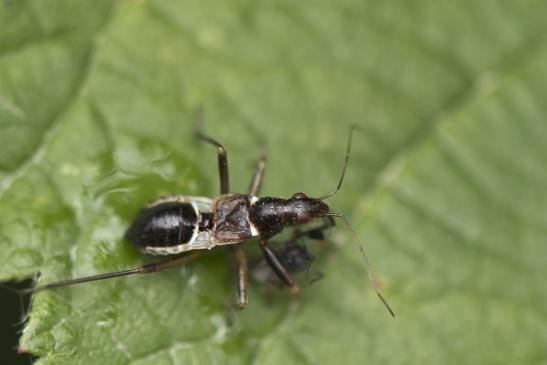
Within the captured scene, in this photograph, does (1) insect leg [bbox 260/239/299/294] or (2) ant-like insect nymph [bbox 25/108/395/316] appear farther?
(1) insect leg [bbox 260/239/299/294]

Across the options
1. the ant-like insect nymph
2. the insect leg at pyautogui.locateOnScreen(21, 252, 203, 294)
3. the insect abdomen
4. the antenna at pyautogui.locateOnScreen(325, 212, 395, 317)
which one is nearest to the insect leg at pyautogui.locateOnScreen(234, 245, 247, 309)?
the ant-like insect nymph

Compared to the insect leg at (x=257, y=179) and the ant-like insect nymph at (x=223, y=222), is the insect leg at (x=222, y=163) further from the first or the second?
the insect leg at (x=257, y=179)

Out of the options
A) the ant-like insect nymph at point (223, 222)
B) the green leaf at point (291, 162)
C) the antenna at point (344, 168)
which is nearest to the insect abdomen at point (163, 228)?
the ant-like insect nymph at point (223, 222)

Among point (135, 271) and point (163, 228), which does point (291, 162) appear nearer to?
point (163, 228)

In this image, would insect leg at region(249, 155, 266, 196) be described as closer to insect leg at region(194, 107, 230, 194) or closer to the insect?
insect leg at region(194, 107, 230, 194)

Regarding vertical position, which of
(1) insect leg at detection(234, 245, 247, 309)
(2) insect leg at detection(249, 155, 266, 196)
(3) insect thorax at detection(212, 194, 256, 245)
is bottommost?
(1) insect leg at detection(234, 245, 247, 309)

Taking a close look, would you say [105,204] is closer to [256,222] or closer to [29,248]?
[29,248]

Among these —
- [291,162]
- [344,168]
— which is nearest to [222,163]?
[291,162]

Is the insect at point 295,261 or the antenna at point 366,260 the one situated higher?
the antenna at point 366,260
